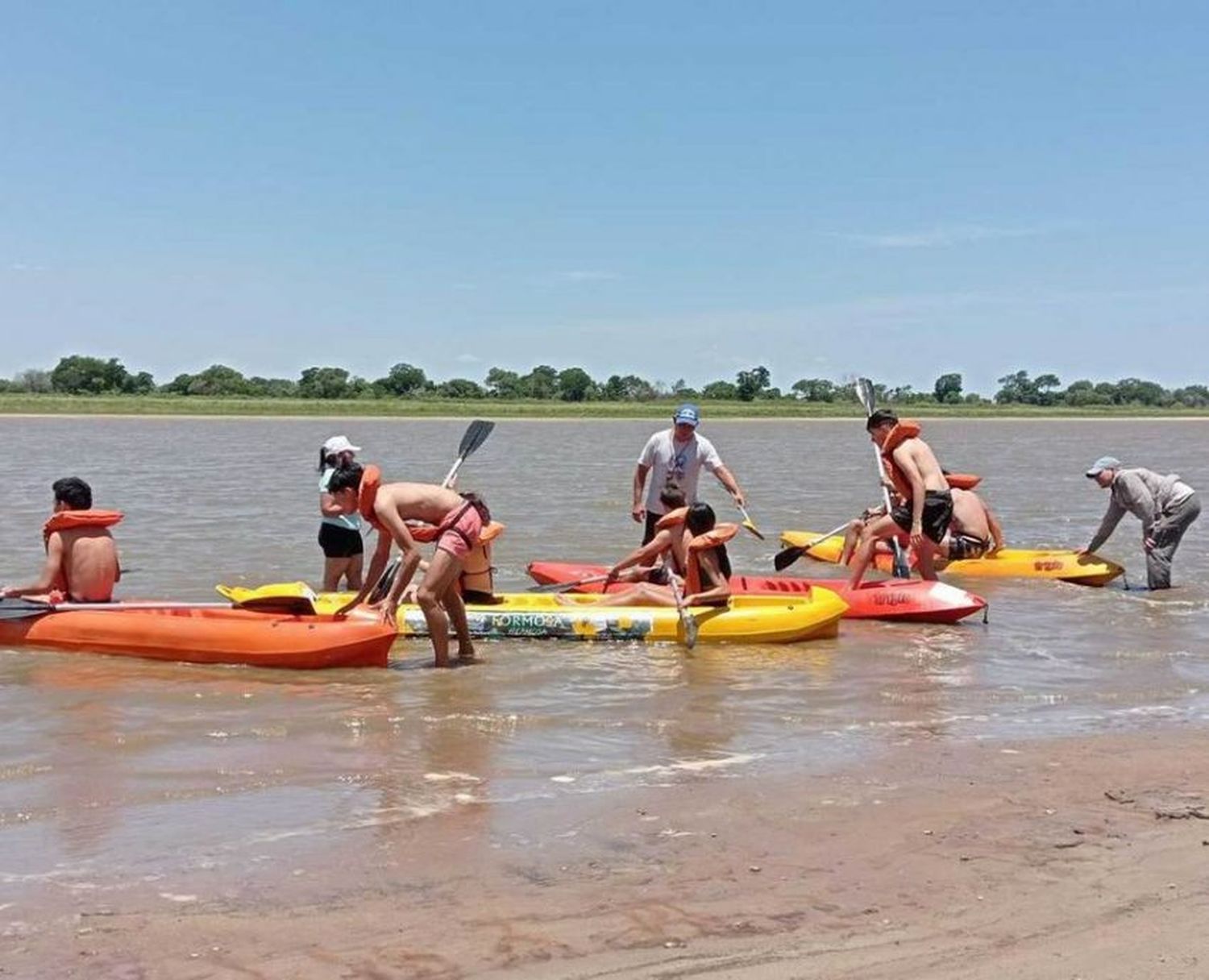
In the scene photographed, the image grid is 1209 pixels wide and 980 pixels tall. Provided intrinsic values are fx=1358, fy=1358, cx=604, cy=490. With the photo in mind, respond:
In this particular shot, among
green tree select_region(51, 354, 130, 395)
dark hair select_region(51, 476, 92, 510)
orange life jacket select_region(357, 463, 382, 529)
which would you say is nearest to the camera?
orange life jacket select_region(357, 463, 382, 529)

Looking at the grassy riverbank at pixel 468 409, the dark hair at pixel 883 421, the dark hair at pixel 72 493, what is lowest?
the dark hair at pixel 72 493

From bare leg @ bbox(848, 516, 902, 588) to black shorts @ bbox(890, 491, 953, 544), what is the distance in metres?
0.06

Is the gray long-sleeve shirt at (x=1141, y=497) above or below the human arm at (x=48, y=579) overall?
above

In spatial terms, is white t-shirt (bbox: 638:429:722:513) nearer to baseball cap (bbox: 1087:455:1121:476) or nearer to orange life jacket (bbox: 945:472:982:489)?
orange life jacket (bbox: 945:472:982:489)

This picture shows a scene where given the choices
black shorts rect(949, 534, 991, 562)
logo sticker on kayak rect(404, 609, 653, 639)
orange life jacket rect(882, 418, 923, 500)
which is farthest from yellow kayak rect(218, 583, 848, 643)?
black shorts rect(949, 534, 991, 562)

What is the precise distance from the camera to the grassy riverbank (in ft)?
189

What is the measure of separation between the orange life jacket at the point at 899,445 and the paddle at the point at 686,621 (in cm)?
208

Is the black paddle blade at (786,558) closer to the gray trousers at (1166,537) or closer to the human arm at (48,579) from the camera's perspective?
the gray trousers at (1166,537)

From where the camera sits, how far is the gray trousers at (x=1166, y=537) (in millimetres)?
11953

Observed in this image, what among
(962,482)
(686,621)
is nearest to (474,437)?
(686,621)

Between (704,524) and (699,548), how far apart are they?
235mm

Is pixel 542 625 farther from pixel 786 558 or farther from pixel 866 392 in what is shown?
pixel 866 392

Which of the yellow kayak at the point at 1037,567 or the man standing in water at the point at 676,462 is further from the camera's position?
the yellow kayak at the point at 1037,567

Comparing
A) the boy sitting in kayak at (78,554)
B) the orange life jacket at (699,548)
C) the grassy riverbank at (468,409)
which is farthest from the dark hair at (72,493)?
the grassy riverbank at (468,409)
